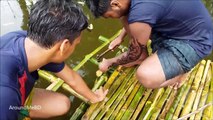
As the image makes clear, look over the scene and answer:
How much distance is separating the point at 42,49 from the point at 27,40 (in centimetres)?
9

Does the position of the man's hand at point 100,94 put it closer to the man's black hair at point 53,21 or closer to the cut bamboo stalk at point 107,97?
the cut bamboo stalk at point 107,97

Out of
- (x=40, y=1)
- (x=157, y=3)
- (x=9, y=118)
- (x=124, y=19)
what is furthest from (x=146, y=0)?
(x=9, y=118)

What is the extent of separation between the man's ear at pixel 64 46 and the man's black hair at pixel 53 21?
0.07ft

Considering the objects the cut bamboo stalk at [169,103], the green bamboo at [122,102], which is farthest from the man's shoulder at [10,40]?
the cut bamboo stalk at [169,103]

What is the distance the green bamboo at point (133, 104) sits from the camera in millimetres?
2270

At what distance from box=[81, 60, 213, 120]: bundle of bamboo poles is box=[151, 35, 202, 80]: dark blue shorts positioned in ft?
0.73

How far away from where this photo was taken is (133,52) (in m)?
2.28

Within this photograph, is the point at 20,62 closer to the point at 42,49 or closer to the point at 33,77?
the point at 42,49

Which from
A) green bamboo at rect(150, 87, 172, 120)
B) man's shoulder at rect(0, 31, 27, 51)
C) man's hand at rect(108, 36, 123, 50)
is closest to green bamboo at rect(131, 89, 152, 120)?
green bamboo at rect(150, 87, 172, 120)

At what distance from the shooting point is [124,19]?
233cm

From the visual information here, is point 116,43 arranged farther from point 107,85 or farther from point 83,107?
point 83,107

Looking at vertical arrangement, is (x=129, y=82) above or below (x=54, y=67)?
below

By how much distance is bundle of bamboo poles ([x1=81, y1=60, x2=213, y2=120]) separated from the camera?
2.25 meters

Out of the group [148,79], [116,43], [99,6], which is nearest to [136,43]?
[148,79]
